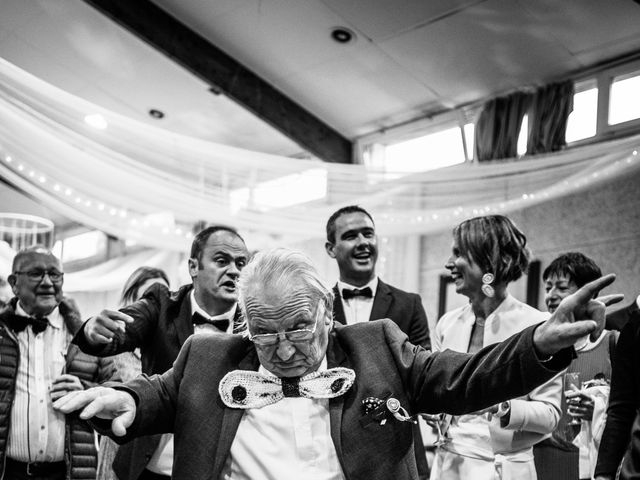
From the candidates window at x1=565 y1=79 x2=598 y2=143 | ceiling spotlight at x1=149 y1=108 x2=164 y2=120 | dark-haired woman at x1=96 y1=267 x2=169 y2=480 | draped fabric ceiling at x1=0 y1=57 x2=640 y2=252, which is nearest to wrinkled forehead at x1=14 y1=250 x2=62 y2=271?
dark-haired woman at x1=96 y1=267 x2=169 y2=480

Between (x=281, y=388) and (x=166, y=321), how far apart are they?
125cm

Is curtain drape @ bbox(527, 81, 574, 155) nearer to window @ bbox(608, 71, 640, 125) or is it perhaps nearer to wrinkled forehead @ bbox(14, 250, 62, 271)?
window @ bbox(608, 71, 640, 125)

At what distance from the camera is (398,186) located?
6.12 m

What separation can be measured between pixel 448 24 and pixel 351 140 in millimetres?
2376

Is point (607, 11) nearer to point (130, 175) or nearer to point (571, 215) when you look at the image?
point (571, 215)

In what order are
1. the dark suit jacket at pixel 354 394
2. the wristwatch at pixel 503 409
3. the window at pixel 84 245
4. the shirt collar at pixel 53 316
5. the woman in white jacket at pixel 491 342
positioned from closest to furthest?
the dark suit jacket at pixel 354 394
the wristwatch at pixel 503 409
the woman in white jacket at pixel 491 342
the shirt collar at pixel 53 316
the window at pixel 84 245

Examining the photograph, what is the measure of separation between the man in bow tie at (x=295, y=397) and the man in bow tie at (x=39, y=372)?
70.2 inches

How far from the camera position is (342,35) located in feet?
24.3

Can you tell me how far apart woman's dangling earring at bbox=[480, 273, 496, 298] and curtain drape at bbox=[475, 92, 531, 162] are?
4495mm

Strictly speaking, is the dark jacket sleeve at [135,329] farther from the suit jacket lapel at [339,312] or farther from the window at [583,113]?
the window at [583,113]

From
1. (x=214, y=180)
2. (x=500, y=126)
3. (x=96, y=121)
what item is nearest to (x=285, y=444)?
(x=96, y=121)

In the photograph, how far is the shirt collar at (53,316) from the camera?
4254 millimetres

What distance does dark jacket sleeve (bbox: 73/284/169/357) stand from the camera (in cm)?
308

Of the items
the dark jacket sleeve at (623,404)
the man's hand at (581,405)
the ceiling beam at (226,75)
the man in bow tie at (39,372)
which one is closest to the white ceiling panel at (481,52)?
the ceiling beam at (226,75)
